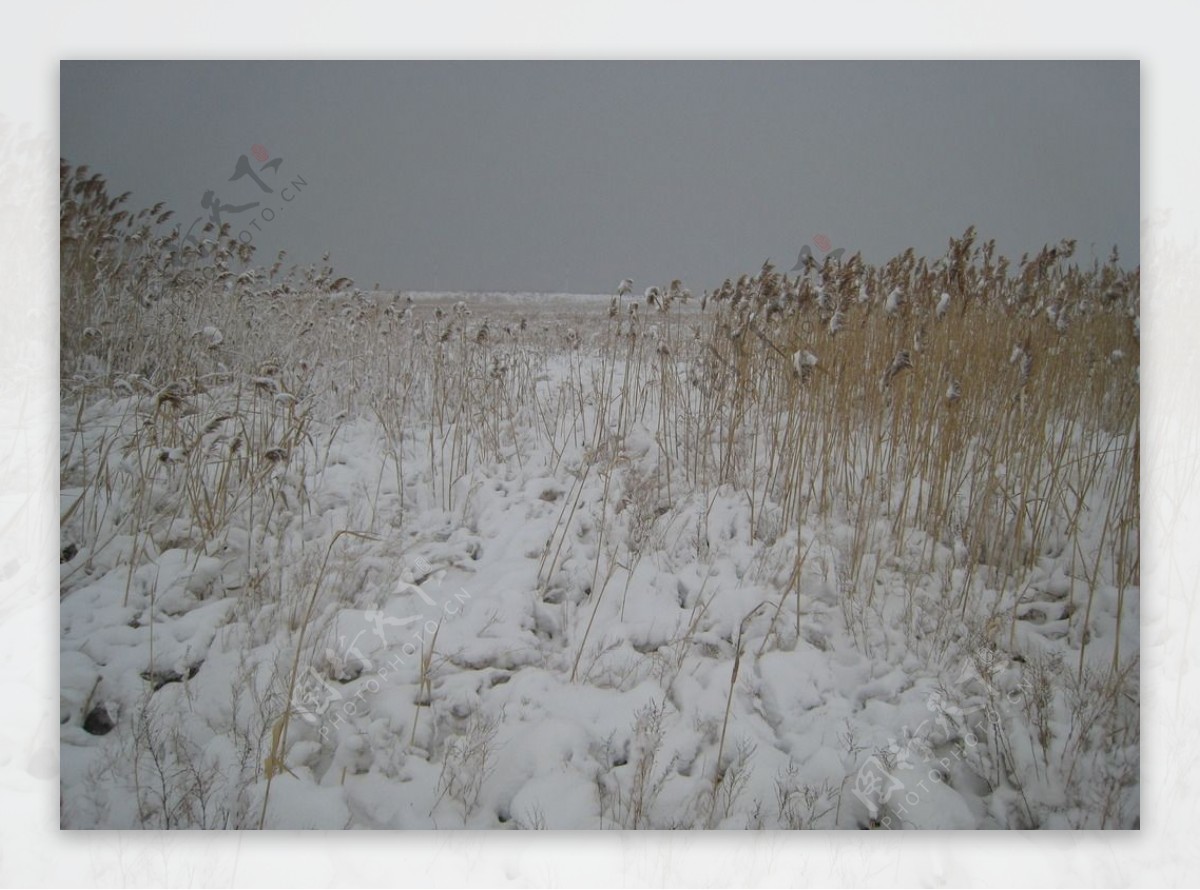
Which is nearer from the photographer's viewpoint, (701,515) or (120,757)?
(120,757)

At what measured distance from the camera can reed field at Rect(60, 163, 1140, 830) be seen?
1.81 metres

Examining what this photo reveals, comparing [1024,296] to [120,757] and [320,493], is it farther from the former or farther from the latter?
[120,757]

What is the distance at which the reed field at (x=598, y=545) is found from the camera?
5.93ft

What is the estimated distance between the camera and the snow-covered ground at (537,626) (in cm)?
180

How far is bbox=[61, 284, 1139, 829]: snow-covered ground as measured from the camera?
5.91 ft

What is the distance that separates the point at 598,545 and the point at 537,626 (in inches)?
9.1

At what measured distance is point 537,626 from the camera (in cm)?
187

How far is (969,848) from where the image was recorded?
1876 millimetres

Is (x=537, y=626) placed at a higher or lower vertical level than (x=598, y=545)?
lower

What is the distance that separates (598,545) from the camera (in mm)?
1924

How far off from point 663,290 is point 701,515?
0.54 metres

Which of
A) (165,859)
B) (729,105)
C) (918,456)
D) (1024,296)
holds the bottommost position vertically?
(165,859)

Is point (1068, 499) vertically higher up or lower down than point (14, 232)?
lower down

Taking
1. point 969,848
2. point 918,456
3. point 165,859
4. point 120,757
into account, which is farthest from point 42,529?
point 969,848
